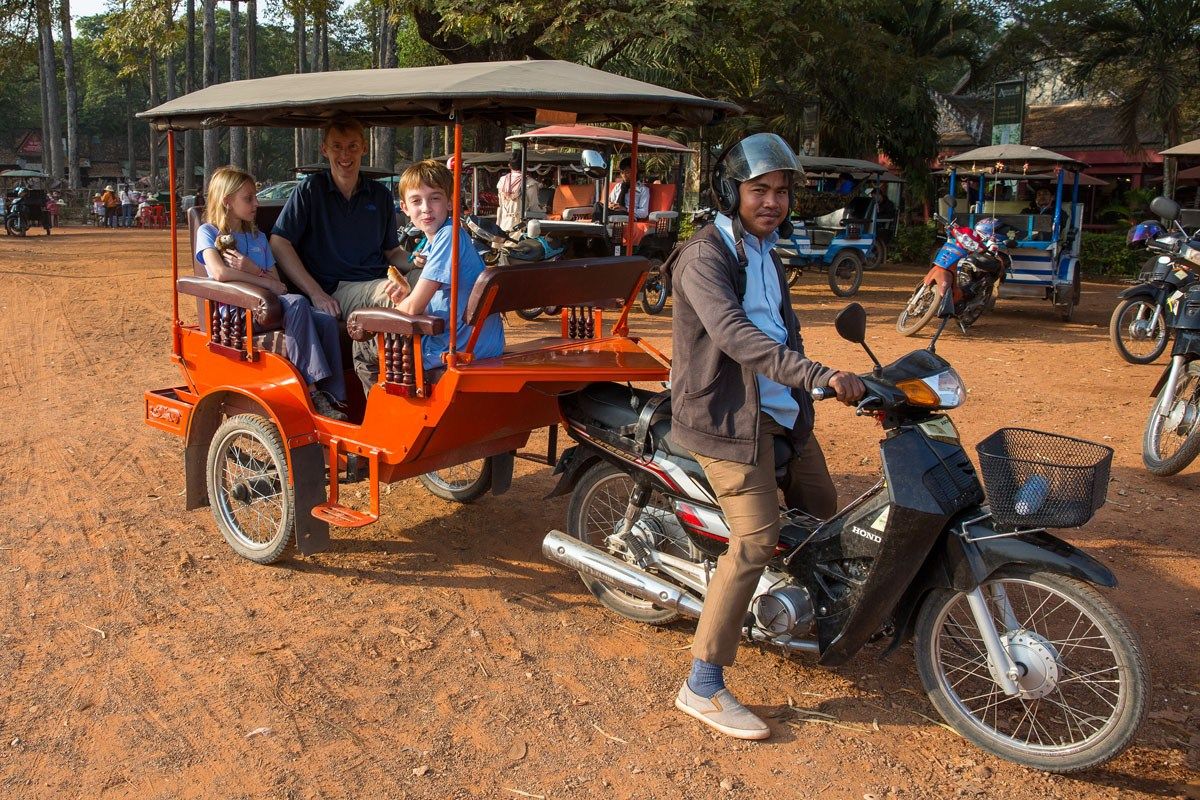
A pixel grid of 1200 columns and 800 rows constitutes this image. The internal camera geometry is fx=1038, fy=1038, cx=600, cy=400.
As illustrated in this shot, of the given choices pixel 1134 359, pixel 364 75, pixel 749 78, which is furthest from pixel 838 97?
pixel 364 75

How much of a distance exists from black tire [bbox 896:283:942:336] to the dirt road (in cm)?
534

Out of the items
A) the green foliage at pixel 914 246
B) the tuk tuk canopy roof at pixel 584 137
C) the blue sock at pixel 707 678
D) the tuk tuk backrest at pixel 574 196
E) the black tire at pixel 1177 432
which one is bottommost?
the blue sock at pixel 707 678

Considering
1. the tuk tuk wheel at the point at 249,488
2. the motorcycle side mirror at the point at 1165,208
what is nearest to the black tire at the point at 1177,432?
the motorcycle side mirror at the point at 1165,208

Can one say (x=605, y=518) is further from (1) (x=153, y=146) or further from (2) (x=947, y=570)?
(1) (x=153, y=146)

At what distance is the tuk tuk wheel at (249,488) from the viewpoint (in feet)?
15.2

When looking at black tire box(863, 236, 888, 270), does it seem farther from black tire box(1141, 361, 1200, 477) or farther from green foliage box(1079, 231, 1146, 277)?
black tire box(1141, 361, 1200, 477)

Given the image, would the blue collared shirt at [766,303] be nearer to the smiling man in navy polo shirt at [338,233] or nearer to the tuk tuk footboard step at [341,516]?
the tuk tuk footboard step at [341,516]

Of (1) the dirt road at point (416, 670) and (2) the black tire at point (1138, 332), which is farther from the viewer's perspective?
(2) the black tire at point (1138, 332)

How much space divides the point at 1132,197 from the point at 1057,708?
27.9m

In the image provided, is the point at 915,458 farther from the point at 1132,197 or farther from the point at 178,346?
the point at 1132,197

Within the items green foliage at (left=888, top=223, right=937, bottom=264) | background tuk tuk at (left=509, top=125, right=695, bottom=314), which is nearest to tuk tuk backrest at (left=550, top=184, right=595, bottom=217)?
background tuk tuk at (left=509, top=125, right=695, bottom=314)

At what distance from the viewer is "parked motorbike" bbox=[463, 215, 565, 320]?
5180 mm

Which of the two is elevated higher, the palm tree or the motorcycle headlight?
the palm tree

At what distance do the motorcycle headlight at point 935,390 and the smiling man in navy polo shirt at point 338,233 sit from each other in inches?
105
